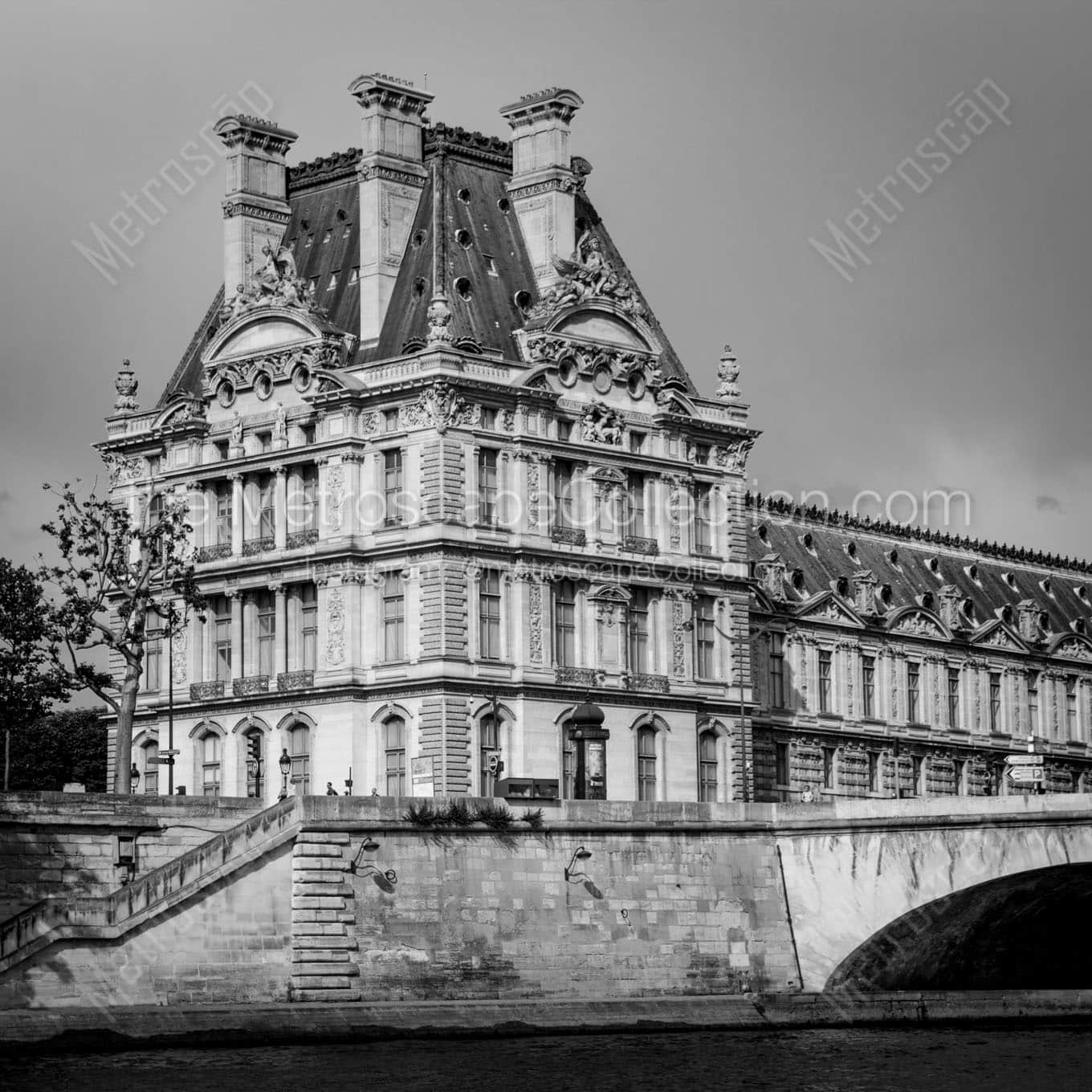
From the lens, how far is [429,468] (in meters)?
102

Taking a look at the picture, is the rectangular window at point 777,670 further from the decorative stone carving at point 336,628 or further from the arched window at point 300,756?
the arched window at point 300,756

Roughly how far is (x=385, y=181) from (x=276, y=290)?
5576 mm

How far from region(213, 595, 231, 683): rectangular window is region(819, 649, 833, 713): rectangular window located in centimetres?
3007

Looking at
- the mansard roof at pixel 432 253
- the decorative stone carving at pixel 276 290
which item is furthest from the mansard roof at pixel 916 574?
the decorative stone carving at pixel 276 290

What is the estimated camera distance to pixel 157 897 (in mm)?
80062

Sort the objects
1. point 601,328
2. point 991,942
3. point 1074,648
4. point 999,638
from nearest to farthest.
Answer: point 991,942 → point 601,328 → point 999,638 → point 1074,648

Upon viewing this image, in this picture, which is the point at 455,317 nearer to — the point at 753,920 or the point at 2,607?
the point at 2,607

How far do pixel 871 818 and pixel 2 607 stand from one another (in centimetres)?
2746

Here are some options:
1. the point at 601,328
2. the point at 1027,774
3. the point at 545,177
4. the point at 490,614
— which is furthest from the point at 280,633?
the point at 1027,774

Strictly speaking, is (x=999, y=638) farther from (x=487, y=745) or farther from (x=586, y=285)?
(x=487, y=745)

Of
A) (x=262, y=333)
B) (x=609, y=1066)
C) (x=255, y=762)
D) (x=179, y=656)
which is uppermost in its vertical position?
(x=262, y=333)

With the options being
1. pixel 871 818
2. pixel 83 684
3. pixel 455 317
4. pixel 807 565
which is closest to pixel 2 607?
pixel 83 684

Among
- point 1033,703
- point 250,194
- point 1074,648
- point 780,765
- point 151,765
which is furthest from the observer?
point 1074,648

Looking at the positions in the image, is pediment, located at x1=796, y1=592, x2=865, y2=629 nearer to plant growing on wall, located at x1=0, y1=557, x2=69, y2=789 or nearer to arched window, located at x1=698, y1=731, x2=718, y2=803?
arched window, located at x1=698, y1=731, x2=718, y2=803
